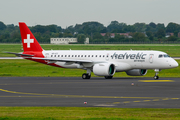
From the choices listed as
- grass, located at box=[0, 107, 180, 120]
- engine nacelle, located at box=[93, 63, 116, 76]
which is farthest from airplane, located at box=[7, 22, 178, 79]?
grass, located at box=[0, 107, 180, 120]

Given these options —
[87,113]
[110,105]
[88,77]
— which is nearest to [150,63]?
[88,77]

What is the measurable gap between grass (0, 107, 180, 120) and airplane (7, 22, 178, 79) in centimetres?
2349

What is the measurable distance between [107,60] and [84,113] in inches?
1084

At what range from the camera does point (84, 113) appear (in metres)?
20.3

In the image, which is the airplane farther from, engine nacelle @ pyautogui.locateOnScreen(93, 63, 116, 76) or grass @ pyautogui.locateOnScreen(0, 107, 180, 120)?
grass @ pyautogui.locateOnScreen(0, 107, 180, 120)

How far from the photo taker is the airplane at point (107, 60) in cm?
4500

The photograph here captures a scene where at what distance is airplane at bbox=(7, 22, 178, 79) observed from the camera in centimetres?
4500

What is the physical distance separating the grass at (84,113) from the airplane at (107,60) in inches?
925

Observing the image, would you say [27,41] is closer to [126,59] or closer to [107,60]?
[107,60]

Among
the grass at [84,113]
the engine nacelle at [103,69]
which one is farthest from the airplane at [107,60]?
the grass at [84,113]

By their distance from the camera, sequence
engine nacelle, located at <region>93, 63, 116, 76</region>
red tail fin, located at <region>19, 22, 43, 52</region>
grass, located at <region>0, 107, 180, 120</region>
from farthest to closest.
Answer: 1. red tail fin, located at <region>19, 22, 43, 52</region>
2. engine nacelle, located at <region>93, 63, 116, 76</region>
3. grass, located at <region>0, 107, 180, 120</region>

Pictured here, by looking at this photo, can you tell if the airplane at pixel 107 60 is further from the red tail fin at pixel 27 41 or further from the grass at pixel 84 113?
the grass at pixel 84 113

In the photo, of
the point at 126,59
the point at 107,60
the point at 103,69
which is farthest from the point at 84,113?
the point at 107,60

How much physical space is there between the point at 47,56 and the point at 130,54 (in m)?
11.5
